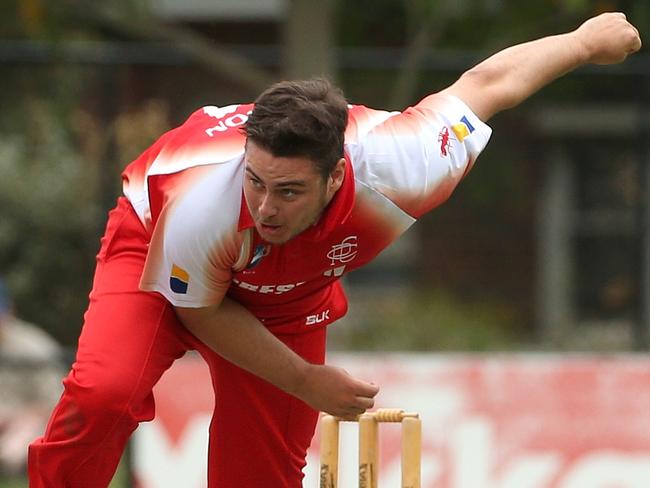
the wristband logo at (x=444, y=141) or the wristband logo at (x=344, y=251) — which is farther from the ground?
the wristband logo at (x=444, y=141)

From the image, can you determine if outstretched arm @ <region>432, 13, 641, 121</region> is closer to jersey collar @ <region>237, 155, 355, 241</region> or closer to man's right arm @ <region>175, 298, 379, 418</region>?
jersey collar @ <region>237, 155, 355, 241</region>

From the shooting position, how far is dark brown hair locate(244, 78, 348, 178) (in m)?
3.41

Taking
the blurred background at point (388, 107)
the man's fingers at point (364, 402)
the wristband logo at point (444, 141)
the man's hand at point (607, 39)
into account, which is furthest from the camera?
the blurred background at point (388, 107)

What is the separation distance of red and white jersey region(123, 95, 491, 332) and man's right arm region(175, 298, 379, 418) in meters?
0.07

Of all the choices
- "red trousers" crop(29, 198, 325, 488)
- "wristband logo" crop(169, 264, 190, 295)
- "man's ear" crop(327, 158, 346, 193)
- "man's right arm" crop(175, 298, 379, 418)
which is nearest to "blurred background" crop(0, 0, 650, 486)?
→ "red trousers" crop(29, 198, 325, 488)

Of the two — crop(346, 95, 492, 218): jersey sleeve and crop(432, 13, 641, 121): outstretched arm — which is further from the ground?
crop(432, 13, 641, 121): outstretched arm

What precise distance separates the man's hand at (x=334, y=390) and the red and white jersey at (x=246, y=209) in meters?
0.24

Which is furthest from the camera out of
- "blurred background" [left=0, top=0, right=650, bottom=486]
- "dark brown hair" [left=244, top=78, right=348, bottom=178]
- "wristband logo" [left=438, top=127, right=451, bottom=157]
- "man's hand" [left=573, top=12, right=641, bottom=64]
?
"blurred background" [left=0, top=0, right=650, bottom=486]

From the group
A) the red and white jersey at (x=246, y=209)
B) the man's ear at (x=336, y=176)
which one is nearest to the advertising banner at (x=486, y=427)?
the red and white jersey at (x=246, y=209)

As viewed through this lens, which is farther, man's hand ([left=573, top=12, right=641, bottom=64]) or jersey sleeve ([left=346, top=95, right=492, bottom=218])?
man's hand ([left=573, top=12, right=641, bottom=64])

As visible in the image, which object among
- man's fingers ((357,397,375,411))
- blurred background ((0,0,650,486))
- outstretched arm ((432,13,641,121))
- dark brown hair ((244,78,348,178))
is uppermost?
blurred background ((0,0,650,486))

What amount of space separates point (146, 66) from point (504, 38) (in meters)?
2.09

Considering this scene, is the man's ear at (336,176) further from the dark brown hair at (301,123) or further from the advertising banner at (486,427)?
the advertising banner at (486,427)

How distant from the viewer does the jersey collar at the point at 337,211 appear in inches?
143
